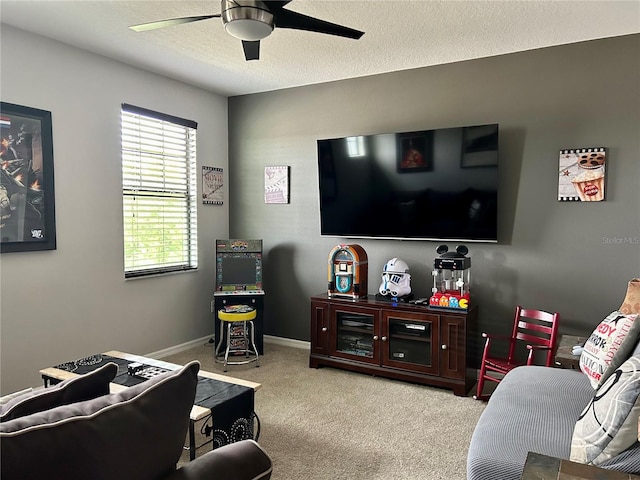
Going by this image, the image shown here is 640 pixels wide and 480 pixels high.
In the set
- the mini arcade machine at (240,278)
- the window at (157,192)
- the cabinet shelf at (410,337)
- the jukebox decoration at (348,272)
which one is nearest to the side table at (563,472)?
→ the cabinet shelf at (410,337)

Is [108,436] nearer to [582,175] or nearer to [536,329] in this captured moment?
[536,329]

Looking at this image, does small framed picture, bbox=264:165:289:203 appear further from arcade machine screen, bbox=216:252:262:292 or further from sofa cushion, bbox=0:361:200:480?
sofa cushion, bbox=0:361:200:480

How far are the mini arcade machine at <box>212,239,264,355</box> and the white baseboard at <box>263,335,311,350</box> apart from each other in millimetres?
424

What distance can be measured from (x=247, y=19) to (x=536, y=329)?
2874 mm

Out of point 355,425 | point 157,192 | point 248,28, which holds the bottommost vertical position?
point 355,425

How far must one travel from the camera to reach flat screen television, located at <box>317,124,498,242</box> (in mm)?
3668

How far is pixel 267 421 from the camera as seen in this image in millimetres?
3070

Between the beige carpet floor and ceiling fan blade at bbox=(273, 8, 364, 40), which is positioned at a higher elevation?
ceiling fan blade at bbox=(273, 8, 364, 40)

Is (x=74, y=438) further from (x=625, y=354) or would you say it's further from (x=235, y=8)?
(x=625, y=354)

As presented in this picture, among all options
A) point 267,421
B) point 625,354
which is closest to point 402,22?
point 625,354

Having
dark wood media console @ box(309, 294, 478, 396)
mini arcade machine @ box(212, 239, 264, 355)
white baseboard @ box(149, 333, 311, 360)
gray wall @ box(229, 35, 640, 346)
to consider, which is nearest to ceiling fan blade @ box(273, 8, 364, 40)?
gray wall @ box(229, 35, 640, 346)

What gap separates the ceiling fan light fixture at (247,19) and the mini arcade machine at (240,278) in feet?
8.73

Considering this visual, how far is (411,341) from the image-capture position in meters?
3.77

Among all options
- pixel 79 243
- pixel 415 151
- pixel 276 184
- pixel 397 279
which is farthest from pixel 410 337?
pixel 79 243
